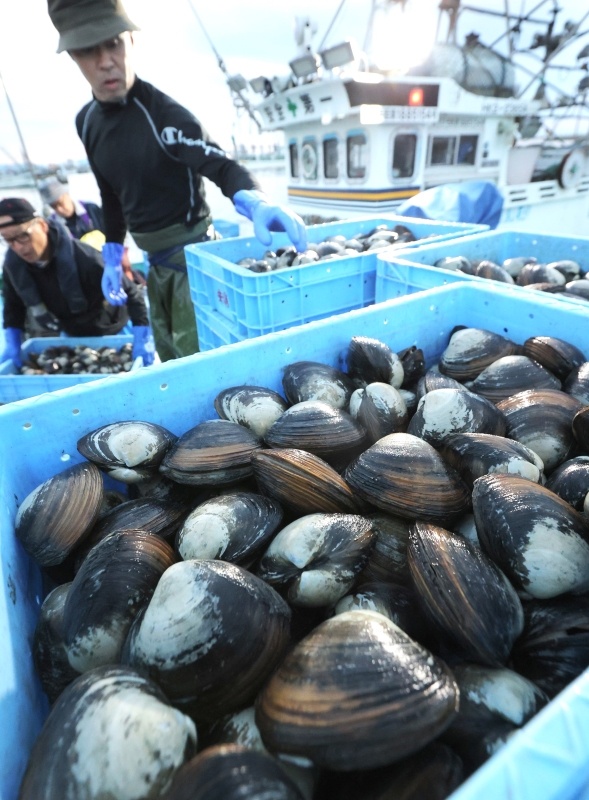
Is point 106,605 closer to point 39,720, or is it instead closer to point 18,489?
point 39,720

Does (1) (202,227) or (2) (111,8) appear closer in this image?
(2) (111,8)

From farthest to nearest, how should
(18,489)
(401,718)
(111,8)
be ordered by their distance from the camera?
(111,8), (18,489), (401,718)

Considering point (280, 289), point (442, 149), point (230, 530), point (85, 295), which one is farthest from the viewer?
point (442, 149)

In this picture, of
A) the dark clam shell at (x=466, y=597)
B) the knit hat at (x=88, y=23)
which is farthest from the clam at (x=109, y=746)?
the knit hat at (x=88, y=23)

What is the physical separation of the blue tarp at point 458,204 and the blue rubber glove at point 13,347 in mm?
3655

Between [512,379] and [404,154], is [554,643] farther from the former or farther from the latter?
[404,154]

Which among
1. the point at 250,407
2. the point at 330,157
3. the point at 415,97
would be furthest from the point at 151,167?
the point at 330,157

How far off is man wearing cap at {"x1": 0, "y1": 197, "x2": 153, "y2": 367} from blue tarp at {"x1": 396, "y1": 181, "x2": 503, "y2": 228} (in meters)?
2.63

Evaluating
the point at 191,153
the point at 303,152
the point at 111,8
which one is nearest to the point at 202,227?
the point at 191,153

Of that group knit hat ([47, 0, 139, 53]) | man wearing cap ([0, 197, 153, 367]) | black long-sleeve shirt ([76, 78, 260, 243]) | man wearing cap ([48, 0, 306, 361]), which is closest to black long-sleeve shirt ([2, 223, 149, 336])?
man wearing cap ([0, 197, 153, 367])

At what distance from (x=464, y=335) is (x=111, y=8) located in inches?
96.1

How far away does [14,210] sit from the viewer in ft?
11.1

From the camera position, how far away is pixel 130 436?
114 cm

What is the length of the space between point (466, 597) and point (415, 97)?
776 centimetres
